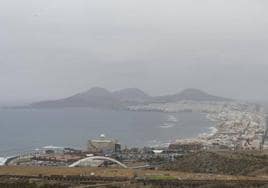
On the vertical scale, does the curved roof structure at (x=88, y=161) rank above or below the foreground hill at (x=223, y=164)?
below

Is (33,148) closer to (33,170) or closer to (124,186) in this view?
(33,170)

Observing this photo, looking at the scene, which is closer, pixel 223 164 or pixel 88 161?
pixel 223 164

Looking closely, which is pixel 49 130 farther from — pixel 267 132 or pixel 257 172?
pixel 257 172

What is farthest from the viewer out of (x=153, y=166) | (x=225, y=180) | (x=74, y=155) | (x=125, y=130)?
(x=125, y=130)

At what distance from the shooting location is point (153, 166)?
72.3m

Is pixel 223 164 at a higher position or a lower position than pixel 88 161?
higher

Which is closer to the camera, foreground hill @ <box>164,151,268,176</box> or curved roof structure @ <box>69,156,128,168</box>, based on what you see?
foreground hill @ <box>164,151,268,176</box>

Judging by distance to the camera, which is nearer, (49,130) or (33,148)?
(33,148)

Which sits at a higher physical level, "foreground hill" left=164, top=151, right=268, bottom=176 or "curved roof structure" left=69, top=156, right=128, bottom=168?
"foreground hill" left=164, top=151, right=268, bottom=176

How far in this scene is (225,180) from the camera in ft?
179

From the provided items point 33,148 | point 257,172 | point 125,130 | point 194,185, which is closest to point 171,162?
point 257,172

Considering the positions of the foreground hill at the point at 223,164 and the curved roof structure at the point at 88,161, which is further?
the curved roof structure at the point at 88,161

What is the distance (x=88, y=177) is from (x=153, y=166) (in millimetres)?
16757

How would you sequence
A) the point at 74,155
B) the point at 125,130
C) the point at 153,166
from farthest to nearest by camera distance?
the point at 125,130 → the point at 74,155 → the point at 153,166
